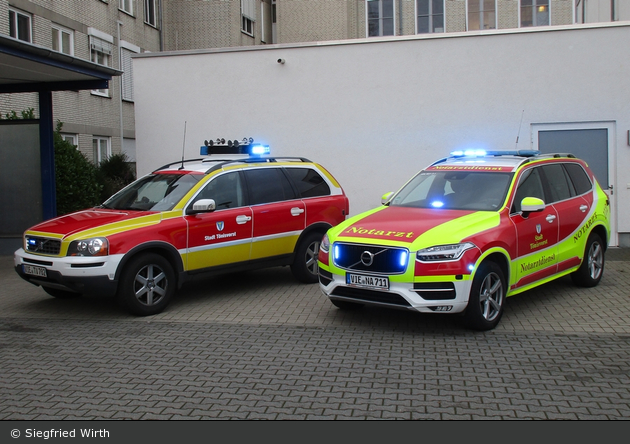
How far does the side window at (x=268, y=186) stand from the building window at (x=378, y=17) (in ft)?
88.2

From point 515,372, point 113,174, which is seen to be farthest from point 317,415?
point 113,174

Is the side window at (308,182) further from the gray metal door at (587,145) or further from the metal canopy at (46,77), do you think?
the gray metal door at (587,145)

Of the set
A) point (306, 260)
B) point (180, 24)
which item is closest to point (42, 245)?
point (306, 260)

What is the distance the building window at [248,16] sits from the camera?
3256 cm

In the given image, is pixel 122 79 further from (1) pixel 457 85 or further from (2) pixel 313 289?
(2) pixel 313 289

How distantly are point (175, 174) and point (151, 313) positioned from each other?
2.06 metres

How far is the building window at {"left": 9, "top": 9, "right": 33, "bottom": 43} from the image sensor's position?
1989 cm

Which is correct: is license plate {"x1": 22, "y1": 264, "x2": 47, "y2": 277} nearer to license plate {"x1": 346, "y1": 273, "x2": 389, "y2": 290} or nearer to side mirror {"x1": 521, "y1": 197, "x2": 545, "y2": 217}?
license plate {"x1": 346, "y1": 273, "x2": 389, "y2": 290}

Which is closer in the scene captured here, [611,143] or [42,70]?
[42,70]

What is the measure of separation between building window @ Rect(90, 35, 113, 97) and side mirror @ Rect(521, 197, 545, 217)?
64.4 ft

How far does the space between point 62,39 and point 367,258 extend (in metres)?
19.2

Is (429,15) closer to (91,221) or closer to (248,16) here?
(248,16)

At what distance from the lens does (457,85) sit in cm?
1272

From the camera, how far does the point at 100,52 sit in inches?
960
